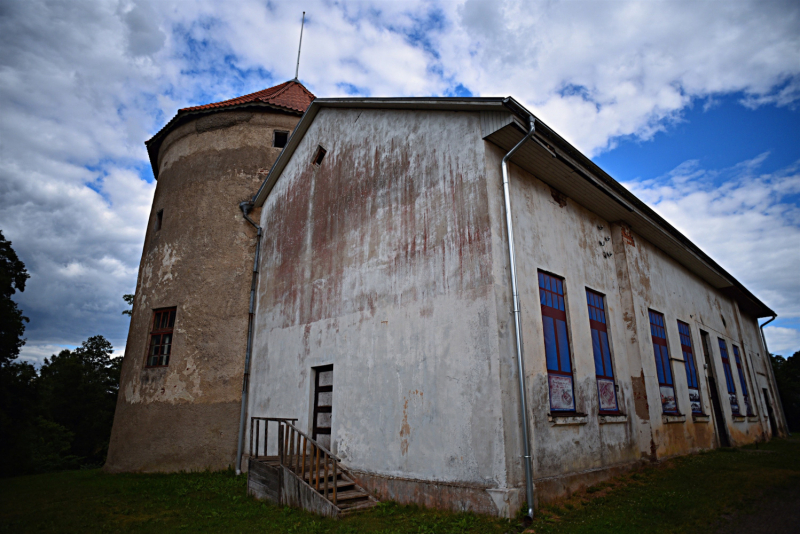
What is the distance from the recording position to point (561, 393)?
25.5 feet

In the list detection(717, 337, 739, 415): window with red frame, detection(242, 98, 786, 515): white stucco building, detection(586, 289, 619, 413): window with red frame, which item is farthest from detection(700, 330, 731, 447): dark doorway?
detection(586, 289, 619, 413): window with red frame

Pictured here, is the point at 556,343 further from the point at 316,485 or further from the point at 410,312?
the point at 316,485

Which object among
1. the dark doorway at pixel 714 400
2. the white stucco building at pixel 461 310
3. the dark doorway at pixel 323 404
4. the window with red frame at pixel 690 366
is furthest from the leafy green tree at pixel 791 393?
the dark doorway at pixel 323 404

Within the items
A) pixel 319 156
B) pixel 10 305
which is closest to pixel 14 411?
pixel 10 305

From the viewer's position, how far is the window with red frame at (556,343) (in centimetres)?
772

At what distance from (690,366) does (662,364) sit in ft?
7.78

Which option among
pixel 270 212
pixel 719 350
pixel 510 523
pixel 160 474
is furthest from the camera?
pixel 719 350

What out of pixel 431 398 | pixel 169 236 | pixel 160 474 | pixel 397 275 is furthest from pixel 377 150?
pixel 160 474

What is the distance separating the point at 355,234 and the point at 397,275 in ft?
5.72

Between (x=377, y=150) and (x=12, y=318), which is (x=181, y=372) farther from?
(x=12, y=318)

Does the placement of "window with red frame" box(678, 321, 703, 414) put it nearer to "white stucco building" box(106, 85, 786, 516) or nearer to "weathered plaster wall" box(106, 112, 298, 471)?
"white stucco building" box(106, 85, 786, 516)

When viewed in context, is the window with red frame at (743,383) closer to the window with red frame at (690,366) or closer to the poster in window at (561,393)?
the window with red frame at (690,366)

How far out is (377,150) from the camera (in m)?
9.91

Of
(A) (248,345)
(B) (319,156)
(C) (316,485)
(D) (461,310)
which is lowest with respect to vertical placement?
(C) (316,485)
